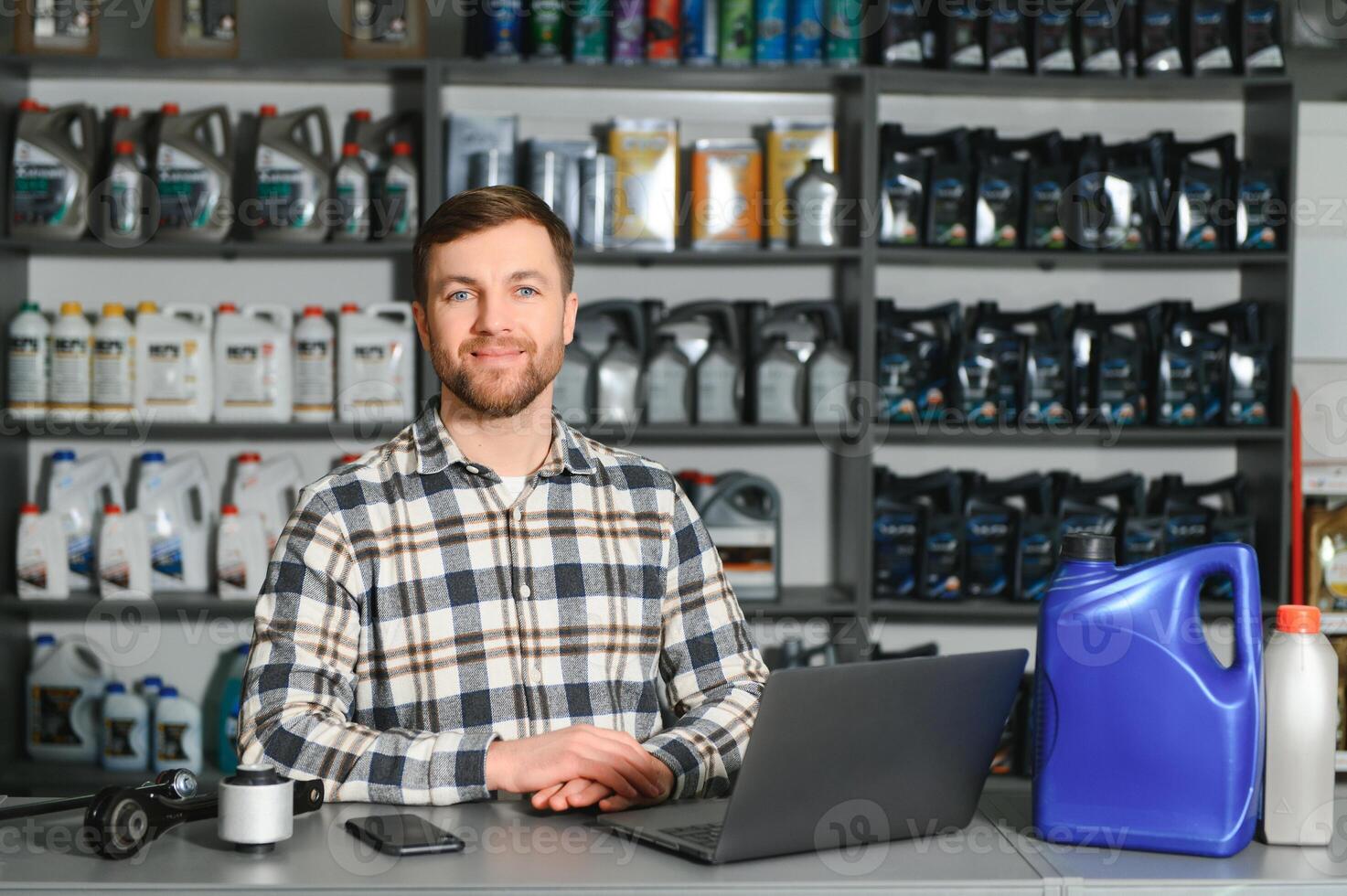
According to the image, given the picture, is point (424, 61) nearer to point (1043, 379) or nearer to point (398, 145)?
point (398, 145)

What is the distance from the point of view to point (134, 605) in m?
2.91

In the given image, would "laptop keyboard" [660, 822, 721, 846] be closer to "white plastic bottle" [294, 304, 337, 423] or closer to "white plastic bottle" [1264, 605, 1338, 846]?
"white plastic bottle" [1264, 605, 1338, 846]

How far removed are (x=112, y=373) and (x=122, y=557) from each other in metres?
0.41

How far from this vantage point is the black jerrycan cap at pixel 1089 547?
108 cm

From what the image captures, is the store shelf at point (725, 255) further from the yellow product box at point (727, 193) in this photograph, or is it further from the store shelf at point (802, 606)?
the store shelf at point (802, 606)

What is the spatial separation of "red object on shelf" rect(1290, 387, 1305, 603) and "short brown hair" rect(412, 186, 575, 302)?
211 cm

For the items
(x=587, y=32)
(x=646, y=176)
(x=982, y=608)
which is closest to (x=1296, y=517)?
(x=982, y=608)

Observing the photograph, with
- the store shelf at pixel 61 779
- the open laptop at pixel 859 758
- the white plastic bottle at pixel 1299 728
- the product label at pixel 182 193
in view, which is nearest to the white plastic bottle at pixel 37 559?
the store shelf at pixel 61 779

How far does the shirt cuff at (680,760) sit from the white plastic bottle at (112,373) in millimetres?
2031

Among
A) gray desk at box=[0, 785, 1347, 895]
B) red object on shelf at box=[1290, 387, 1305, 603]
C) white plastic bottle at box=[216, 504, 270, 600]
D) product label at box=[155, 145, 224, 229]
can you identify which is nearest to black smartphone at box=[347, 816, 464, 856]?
gray desk at box=[0, 785, 1347, 895]

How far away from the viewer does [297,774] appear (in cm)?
125

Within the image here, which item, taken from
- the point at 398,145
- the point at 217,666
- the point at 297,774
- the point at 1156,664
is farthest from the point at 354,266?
the point at 1156,664

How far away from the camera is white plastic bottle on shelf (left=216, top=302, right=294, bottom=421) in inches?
116

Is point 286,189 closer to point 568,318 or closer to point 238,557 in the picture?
point 238,557
